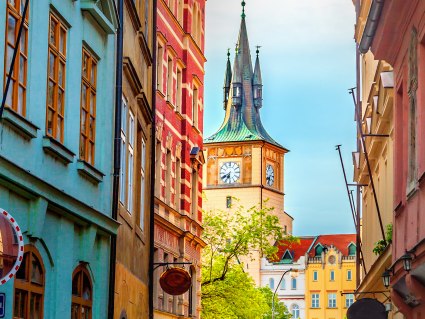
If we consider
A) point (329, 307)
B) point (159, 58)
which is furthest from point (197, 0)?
point (329, 307)

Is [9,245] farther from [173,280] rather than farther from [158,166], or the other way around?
[158,166]

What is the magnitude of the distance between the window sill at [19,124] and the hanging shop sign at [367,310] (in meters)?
8.59

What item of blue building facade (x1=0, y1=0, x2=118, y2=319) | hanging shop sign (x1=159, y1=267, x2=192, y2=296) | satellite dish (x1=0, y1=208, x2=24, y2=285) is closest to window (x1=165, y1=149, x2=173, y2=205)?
hanging shop sign (x1=159, y1=267, x2=192, y2=296)

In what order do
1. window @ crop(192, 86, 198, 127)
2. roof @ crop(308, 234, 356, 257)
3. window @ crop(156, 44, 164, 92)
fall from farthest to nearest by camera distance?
1. roof @ crop(308, 234, 356, 257)
2. window @ crop(192, 86, 198, 127)
3. window @ crop(156, 44, 164, 92)

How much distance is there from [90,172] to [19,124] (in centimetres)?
375

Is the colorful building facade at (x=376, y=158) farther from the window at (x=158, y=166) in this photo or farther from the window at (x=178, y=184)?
the window at (x=178, y=184)

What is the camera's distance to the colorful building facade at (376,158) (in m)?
23.4

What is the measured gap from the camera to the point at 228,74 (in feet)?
499

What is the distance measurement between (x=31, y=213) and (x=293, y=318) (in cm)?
13531

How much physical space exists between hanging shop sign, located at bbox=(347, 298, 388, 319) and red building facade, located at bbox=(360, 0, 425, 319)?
297 cm

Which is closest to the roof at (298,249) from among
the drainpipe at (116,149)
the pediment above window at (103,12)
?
the drainpipe at (116,149)

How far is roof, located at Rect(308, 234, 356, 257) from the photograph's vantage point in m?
153

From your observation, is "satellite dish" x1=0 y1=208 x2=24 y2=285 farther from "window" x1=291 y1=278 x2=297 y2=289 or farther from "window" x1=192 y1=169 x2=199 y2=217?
"window" x1=291 y1=278 x2=297 y2=289

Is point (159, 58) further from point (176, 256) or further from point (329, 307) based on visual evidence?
point (329, 307)
